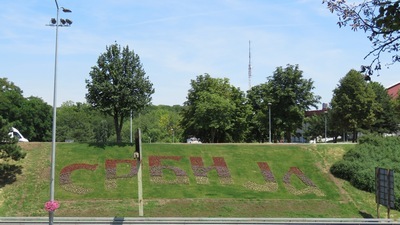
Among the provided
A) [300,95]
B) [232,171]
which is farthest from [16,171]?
[300,95]

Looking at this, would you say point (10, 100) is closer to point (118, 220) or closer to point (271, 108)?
point (271, 108)

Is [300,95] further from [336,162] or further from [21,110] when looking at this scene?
[21,110]

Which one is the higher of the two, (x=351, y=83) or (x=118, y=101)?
(x=351, y=83)

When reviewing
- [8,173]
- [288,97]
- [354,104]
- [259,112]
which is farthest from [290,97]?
[8,173]

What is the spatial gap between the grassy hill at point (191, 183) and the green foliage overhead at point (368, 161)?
42.6 inches

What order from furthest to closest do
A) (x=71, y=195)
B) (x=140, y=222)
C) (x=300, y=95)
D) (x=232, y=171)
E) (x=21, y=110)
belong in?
(x=21, y=110), (x=300, y=95), (x=232, y=171), (x=71, y=195), (x=140, y=222)

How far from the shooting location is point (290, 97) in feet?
201

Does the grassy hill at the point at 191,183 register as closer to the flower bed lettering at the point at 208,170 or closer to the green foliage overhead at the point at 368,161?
the flower bed lettering at the point at 208,170

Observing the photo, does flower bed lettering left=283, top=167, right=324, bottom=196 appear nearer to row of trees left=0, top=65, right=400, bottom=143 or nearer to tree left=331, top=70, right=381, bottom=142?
row of trees left=0, top=65, right=400, bottom=143

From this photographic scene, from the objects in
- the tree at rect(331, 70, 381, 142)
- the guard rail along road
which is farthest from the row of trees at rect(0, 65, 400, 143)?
the guard rail along road

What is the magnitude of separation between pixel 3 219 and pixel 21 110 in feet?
207

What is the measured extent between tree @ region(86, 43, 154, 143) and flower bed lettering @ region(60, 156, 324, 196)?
20.6ft

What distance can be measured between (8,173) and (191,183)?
1545cm

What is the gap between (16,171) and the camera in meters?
36.8
